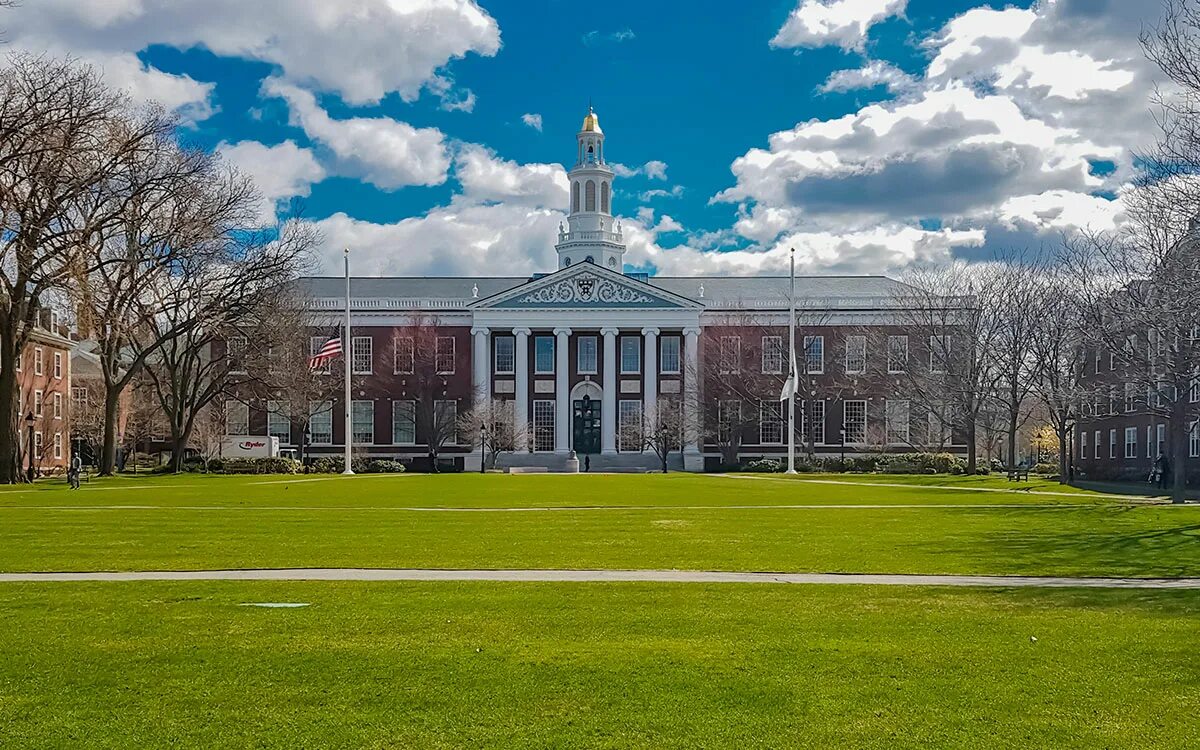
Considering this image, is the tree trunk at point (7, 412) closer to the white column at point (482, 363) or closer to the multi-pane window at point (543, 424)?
the white column at point (482, 363)

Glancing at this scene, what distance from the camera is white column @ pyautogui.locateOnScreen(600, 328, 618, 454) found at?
83.4 m

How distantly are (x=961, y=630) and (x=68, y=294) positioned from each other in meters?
36.8

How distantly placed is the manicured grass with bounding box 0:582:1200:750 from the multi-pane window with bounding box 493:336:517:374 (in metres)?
72.0

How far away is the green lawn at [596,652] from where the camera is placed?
784 cm

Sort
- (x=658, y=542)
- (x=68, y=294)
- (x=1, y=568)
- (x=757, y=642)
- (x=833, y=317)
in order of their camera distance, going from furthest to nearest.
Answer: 1. (x=833, y=317)
2. (x=68, y=294)
3. (x=658, y=542)
4. (x=1, y=568)
5. (x=757, y=642)

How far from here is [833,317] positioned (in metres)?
84.2

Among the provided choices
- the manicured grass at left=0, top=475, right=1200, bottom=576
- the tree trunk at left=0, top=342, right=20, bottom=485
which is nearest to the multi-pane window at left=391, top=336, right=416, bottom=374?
the tree trunk at left=0, top=342, right=20, bottom=485

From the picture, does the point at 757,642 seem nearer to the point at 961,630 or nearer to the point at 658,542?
the point at 961,630

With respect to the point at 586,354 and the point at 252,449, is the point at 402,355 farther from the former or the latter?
the point at 252,449

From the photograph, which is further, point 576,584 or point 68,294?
point 68,294

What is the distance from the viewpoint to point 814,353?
8375 centimetres

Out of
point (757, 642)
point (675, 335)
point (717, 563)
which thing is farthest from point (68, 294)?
point (675, 335)

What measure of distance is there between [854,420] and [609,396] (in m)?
18.1

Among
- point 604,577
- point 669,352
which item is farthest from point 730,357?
point 604,577
